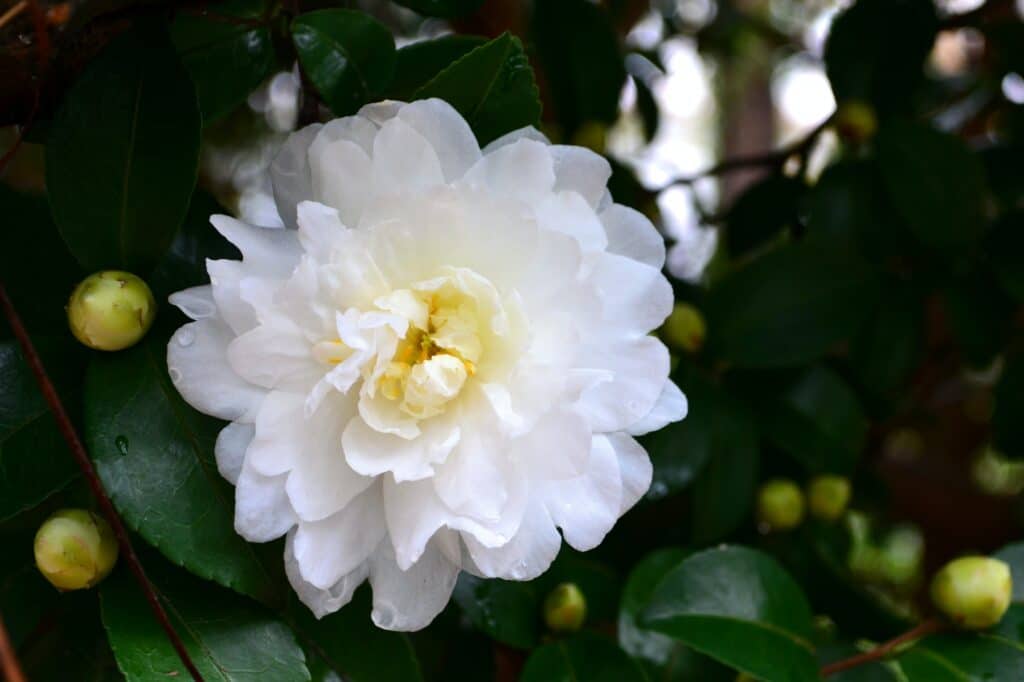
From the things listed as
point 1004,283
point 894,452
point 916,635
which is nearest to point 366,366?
point 916,635

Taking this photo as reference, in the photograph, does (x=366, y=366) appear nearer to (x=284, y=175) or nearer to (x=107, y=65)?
(x=284, y=175)

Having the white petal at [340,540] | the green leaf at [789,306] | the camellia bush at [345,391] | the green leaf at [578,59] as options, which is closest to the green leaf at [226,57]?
the camellia bush at [345,391]

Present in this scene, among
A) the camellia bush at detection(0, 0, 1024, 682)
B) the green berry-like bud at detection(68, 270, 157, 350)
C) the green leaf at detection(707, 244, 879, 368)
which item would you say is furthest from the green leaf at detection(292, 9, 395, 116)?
the green leaf at detection(707, 244, 879, 368)

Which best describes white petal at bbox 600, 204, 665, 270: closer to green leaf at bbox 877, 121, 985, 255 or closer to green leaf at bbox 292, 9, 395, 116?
green leaf at bbox 292, 9, 395, 116

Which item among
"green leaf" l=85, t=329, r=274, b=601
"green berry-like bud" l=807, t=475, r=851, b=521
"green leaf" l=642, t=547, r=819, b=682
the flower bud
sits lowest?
"green berry-like bud" l=807, t=475, r=851, b=521

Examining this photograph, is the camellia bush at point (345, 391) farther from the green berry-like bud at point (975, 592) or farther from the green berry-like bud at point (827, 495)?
the green berry-like bud at point (827, 495)
